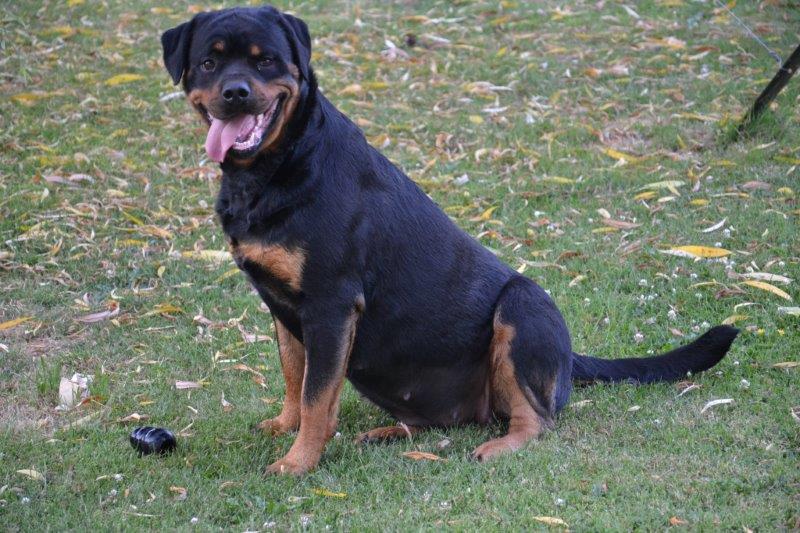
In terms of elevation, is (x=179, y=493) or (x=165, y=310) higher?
(x=179, y=493)

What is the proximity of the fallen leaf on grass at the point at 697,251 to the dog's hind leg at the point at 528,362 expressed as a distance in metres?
2.44

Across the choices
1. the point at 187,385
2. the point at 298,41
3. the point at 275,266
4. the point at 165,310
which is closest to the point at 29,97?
the point at 165,310

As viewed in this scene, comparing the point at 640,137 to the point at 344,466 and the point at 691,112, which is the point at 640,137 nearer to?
the point at 691,112

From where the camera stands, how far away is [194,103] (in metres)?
5.13

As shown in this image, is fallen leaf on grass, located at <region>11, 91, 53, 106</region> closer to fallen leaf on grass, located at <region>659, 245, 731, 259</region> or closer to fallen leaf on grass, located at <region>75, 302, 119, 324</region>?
fallen leaf on grass, located at <region>75, 302, 119, 324</region>

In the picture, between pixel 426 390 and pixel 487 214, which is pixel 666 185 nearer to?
pixel 487 214

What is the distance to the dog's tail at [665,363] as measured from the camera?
18.5ft

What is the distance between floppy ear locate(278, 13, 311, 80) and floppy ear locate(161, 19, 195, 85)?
0.50 metres

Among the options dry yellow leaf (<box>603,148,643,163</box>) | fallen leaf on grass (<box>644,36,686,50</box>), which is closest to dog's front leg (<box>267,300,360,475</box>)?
dry yellow leaf (<box>603,148,643,163</box>)

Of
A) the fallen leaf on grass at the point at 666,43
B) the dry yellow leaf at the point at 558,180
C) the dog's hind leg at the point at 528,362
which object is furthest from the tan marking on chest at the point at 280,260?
the fallen leaf on grass at the point at 666,43

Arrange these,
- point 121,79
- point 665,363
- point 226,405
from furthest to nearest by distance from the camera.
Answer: point 121,79 → point 226,405 → point 665,363

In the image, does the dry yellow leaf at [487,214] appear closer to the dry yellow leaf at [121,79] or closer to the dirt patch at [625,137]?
the dirt patch at [625,137]

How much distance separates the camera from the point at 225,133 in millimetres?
4895

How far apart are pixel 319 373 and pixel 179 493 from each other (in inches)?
35.0
